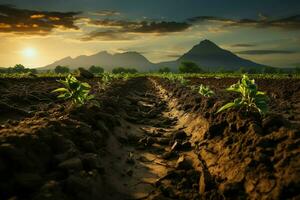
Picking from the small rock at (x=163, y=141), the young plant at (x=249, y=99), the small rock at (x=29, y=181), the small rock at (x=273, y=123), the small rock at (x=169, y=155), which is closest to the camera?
the small rock at (x=29, y=181)

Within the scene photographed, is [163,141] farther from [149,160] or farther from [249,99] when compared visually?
[249,99]

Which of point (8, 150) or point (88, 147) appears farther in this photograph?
point (88, 147)

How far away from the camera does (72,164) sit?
482cm

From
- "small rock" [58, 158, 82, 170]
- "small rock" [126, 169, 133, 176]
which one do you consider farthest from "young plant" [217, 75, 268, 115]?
A: "small rock" [58, 158, 82, 170]

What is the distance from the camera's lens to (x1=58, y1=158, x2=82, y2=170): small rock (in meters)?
4.73

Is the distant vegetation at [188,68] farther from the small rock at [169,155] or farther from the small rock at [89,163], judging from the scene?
the small rock at [89,163]

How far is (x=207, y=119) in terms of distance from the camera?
8273 millimetres

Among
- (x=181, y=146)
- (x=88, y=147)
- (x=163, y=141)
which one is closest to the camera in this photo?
(x=88, y=147)

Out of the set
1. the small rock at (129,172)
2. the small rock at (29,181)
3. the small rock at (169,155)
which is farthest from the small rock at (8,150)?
the small rock at (169,155)

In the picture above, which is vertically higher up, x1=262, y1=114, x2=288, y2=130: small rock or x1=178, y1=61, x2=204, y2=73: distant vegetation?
x1=262, y1=114, x2=288, y2=130: small rock

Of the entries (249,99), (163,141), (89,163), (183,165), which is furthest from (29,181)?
(249,99)

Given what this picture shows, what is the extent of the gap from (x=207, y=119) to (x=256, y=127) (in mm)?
2483

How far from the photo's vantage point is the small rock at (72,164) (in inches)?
186

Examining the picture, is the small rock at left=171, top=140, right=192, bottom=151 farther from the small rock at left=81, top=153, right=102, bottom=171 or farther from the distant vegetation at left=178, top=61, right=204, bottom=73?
the distant vegetation at left=178, top=61, right=204, bottom=73
